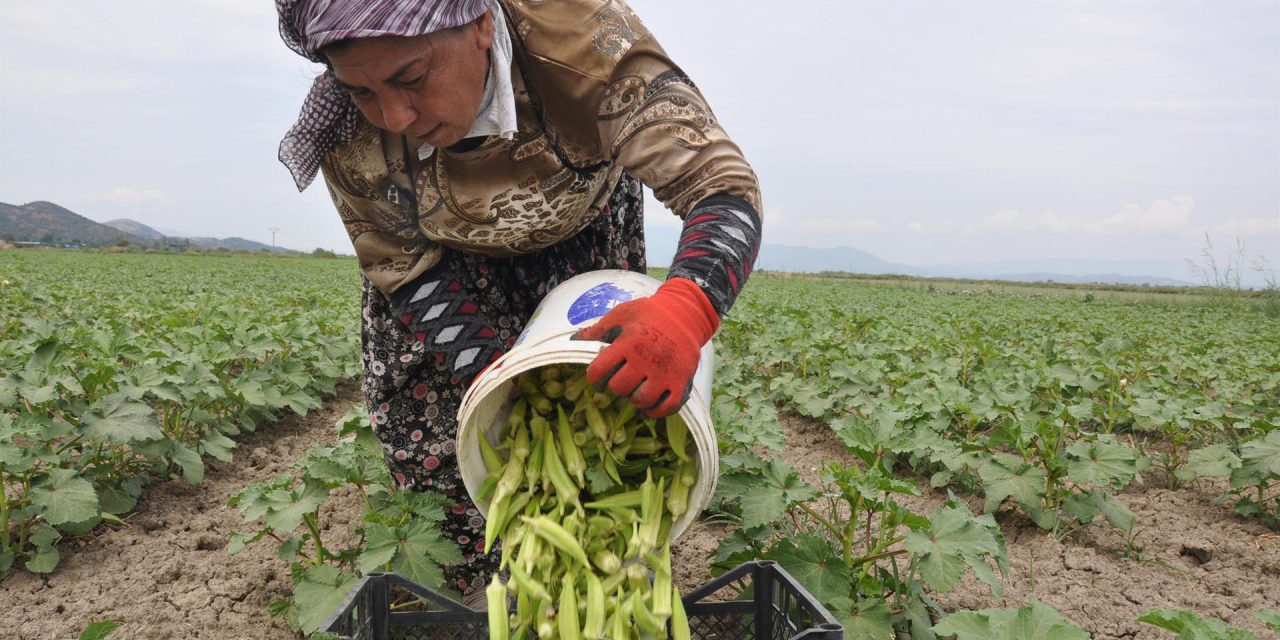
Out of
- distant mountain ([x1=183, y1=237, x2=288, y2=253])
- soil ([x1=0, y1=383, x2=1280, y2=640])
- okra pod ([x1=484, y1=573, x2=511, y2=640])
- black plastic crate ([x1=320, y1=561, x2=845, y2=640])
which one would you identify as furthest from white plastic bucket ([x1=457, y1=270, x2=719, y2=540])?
distant mountain ([x1=183, y1=237, x2=288, y2=253])

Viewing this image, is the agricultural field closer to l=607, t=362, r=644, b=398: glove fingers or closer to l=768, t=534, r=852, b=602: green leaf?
l=768, t=534, r=852, b=602: green leaf

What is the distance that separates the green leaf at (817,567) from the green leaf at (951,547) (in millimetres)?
191

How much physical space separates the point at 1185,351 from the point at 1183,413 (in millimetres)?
4916

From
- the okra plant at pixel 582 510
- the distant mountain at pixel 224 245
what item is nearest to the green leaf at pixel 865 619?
the okra plant at pixel 582 510

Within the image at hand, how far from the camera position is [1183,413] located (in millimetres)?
3969

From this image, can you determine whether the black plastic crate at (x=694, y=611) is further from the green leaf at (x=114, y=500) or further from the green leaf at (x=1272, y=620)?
the green leaf at (x=114, y=500)

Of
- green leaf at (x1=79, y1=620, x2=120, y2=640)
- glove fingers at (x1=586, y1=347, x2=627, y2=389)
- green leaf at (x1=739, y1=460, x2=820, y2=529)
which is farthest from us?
green leaf at (x1=739, y1=460, x2=820, y2=529)

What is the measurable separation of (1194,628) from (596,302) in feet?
4.51

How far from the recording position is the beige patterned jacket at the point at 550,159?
1960 mm

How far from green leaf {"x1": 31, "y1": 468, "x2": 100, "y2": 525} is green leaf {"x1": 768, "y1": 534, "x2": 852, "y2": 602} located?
215cm

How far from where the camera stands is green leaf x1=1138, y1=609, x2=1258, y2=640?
56.2 inches

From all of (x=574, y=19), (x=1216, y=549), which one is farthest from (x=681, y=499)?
(x=1216, y=549)

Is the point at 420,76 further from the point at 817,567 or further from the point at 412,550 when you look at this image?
the point at 817,567

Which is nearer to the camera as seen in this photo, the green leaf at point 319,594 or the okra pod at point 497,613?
the okra pod at point 497,613
